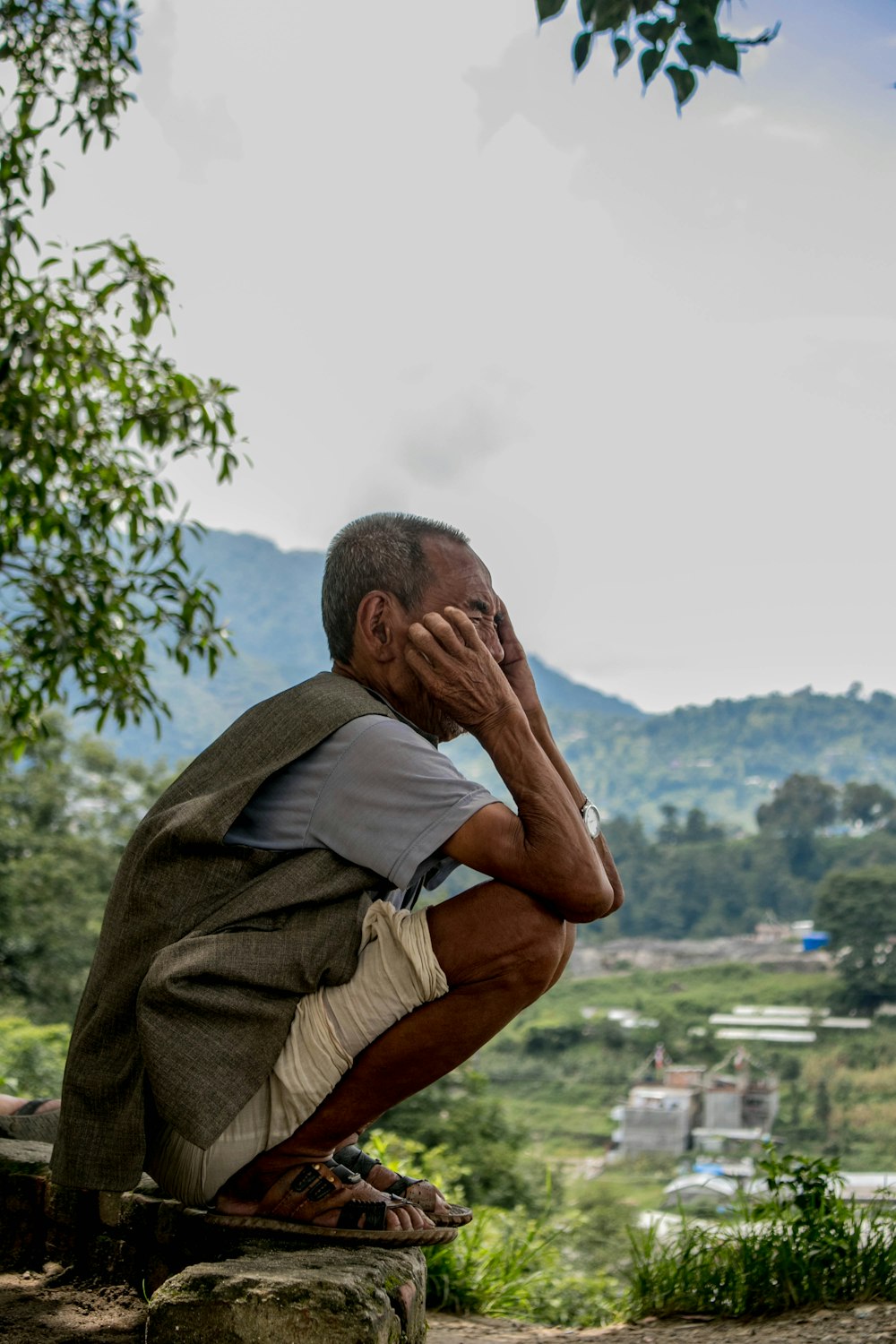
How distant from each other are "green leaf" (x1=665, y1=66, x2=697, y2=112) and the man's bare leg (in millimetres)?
1346

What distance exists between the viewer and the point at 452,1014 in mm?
1901

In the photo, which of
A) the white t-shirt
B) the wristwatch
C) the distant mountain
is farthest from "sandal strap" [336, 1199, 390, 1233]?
the distant mountain

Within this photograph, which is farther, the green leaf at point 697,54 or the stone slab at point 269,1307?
the green leaf at point 697,54

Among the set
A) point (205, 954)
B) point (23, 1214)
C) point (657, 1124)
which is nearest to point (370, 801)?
point (205, 954)

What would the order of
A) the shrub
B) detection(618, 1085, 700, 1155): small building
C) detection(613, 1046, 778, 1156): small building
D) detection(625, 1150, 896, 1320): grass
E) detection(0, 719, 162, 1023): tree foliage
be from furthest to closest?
detection(613, 1046, 778, 1156): small building < detection(618, 1085, 700, 1155): small building < detection(0, 719, 162, 1023): tree foliage < the shrub < detection(625, 1150, 896, 1320): grass

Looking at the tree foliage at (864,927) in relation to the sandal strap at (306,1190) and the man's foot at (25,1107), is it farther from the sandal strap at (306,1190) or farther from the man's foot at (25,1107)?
the sandal strap at (306,1190)

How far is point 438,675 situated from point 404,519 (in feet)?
1.17

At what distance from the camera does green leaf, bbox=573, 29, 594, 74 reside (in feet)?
6.55

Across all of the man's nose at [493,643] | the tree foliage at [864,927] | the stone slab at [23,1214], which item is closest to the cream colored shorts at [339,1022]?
the man's nose at [493,643]

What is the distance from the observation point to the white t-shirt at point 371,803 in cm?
185

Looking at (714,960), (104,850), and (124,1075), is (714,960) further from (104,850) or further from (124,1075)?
(124,1075)

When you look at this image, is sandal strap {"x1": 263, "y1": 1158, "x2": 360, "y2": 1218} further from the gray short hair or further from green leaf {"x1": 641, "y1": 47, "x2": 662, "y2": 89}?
green leaf {"x1": 641, "y1": 47, "x2": 662, "y2": 89}

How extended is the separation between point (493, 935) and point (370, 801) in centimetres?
27

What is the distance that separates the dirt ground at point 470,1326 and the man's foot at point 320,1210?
33 centimetres
